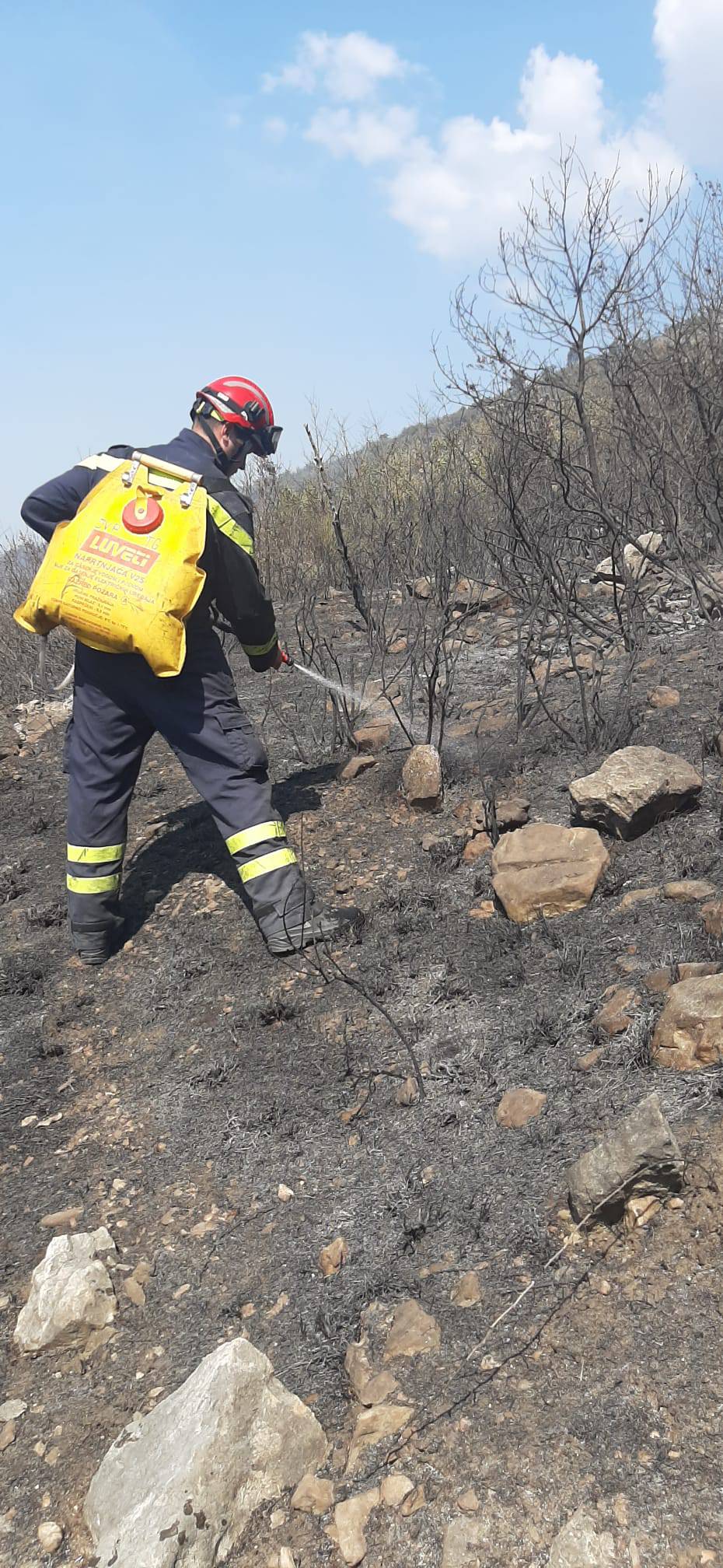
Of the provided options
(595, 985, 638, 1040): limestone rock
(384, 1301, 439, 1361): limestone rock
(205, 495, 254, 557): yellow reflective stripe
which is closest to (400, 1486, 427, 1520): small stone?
(384, 1301, 439, 1361): limestone rock

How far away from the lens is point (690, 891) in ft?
8.91

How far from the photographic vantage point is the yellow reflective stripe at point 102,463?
3.13 metres

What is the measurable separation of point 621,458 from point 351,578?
180 cm

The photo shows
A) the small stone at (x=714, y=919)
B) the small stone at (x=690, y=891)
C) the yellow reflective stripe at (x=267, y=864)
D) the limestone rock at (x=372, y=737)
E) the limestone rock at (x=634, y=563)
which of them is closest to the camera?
the small stone at (x=714, y=919)

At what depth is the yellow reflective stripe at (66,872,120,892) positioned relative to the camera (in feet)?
10.8

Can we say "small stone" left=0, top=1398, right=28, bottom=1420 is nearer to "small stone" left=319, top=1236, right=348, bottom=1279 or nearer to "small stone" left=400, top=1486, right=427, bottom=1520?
"small stone" left=319, top=1236, right=348, bottom=1279

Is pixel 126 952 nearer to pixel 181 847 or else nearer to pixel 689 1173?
pixel 181 847

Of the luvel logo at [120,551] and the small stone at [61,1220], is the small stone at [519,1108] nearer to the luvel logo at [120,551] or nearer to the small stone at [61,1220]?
the small stone at [61,1220]

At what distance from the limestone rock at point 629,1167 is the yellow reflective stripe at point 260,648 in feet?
6.79

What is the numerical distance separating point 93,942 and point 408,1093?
4.73ft

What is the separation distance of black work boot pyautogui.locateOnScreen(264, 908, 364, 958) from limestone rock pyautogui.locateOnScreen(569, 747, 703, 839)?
0.84 metres

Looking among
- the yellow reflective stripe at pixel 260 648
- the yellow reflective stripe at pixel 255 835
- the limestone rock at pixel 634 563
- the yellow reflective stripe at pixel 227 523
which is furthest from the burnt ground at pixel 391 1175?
the limestone rock at pixel 634 563

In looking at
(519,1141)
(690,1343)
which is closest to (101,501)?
(519,1141)

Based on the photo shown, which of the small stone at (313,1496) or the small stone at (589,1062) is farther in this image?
the small stone at (589,1062)
